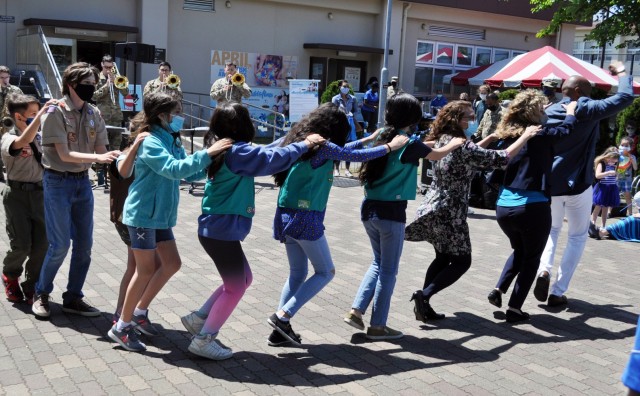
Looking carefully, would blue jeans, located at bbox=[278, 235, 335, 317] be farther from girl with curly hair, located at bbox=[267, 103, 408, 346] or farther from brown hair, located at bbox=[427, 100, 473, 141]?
brown hair, located at bbox=[427, 100, 473, 141]

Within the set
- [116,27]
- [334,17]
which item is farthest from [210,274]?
[334,17]

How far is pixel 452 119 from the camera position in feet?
17.4

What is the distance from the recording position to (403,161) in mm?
4887

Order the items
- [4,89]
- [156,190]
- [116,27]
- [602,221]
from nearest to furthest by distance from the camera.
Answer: [156,190]
[602,221]
[4,89]
[116,27]

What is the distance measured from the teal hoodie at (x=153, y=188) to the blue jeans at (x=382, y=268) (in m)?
1.37

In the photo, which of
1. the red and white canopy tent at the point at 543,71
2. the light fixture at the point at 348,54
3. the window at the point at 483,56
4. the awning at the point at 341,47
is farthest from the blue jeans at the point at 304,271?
the window at the point at 483,56

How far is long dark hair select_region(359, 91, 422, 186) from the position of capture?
16.1 feet

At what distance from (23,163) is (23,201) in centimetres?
30

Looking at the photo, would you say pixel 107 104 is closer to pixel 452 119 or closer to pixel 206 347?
pixel 452 119

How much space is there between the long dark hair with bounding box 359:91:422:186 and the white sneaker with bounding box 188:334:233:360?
1.58m

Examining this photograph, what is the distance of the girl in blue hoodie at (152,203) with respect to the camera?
431cm

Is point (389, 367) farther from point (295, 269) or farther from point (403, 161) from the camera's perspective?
point (403, 161)

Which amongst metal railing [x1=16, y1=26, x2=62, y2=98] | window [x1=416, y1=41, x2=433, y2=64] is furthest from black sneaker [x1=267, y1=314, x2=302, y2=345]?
window [x1=416, y1=41, x2=433, y2=64]

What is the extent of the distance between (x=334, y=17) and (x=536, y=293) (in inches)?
773
